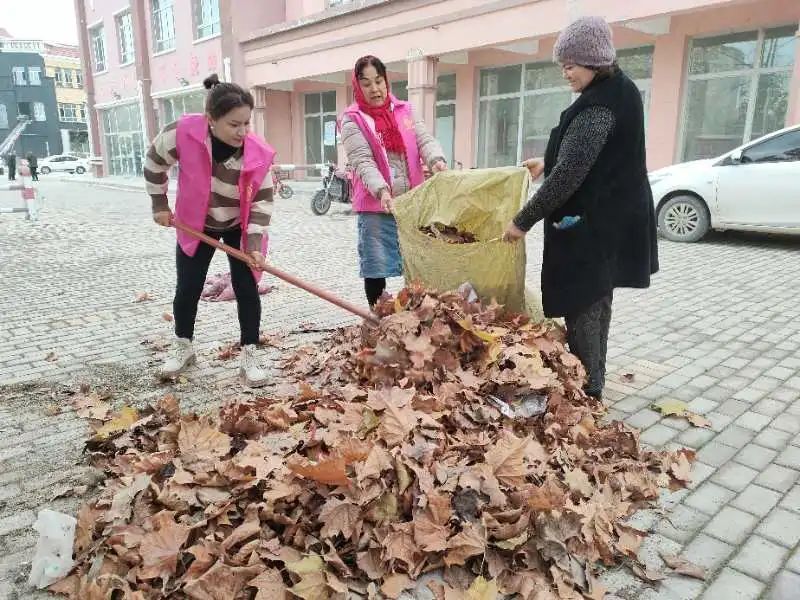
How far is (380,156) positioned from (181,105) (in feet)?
81.5

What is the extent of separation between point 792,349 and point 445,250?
2650 mm

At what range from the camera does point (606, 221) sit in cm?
280

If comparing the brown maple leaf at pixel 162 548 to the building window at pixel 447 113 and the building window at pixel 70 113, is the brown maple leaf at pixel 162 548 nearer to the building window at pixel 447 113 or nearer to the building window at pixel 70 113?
the building window at pixel 447 113

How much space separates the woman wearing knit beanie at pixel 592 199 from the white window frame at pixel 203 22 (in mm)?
22435

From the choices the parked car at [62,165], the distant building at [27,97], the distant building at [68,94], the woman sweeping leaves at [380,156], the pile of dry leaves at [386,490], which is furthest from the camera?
the distant building at [68,94]

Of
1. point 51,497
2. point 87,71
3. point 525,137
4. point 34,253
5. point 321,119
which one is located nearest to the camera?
point 51,497

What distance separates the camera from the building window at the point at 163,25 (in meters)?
25.2

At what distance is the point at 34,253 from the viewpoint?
866 cm

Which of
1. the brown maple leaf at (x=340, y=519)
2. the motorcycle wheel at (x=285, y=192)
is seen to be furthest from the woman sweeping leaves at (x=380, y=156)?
the motorcycle wheel at (x=285, y=192)

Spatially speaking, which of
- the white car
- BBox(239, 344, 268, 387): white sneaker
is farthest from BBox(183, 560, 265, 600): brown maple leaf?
the white car

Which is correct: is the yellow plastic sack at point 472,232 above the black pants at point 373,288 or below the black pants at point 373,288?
above

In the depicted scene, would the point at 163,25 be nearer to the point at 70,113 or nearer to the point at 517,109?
the point at 517,109

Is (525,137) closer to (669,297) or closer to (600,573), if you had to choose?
(669,297)

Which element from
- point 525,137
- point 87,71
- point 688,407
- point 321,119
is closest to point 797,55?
point 525,137
